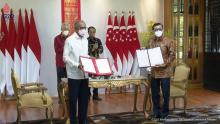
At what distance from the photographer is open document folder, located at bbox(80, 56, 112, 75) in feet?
15.1

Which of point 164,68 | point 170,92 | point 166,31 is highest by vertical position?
point 166,31

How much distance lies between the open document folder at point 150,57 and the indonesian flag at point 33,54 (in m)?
2.93

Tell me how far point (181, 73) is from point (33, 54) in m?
3.20

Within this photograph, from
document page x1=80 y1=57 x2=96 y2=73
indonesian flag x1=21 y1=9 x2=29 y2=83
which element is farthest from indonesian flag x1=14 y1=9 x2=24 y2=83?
document page x1=80 y1=57 x2=96 y2=73

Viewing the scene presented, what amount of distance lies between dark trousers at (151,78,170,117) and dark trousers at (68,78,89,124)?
1.22 meters

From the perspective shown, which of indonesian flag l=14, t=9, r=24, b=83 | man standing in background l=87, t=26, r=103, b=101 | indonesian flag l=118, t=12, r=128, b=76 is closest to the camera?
man standing in background l=87, t=26, r=103, b=101

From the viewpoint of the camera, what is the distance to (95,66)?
4801 millimetres

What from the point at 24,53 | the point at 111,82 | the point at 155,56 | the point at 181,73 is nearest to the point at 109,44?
the point at 24,53

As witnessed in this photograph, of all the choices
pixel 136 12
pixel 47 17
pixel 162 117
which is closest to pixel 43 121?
pixel 162 117

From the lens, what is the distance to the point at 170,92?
6.00 metres

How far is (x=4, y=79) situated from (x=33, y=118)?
6.38 ft

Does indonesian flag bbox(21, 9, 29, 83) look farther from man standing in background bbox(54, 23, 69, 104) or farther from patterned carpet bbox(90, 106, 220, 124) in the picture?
patterned carpet bbox(90, 106, 220, 124)

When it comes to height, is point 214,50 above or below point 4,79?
above

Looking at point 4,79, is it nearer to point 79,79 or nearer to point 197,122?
point 79,79
